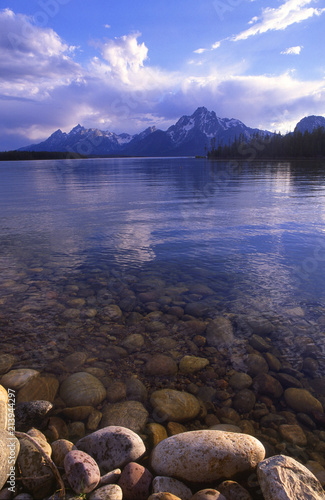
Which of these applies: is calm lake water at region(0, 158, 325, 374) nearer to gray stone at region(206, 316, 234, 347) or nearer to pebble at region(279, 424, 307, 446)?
gray stone at region(206, 316, 234, 347)

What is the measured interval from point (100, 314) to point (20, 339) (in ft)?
7.38

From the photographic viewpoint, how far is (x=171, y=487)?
144 inches

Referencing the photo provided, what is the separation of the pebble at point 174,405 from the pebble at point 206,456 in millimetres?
1067

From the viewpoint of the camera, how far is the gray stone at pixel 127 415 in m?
4.98

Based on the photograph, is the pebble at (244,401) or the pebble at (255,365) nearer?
the pebble at (244,401)

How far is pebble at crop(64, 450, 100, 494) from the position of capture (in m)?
3.44

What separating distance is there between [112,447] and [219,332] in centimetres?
432

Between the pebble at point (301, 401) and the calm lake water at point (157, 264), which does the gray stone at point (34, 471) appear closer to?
the calm lake water at point (157, 264)

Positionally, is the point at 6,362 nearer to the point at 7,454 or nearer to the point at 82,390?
the point at 82,390

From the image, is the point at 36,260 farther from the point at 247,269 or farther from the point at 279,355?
the point at 279,355

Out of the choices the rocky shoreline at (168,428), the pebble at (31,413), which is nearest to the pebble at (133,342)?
the rocky shoreline at (168,428)

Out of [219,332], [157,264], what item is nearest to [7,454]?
[219,332]

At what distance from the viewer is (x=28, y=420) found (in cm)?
497

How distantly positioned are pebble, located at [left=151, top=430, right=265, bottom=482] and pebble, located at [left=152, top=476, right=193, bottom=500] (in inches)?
4.4
